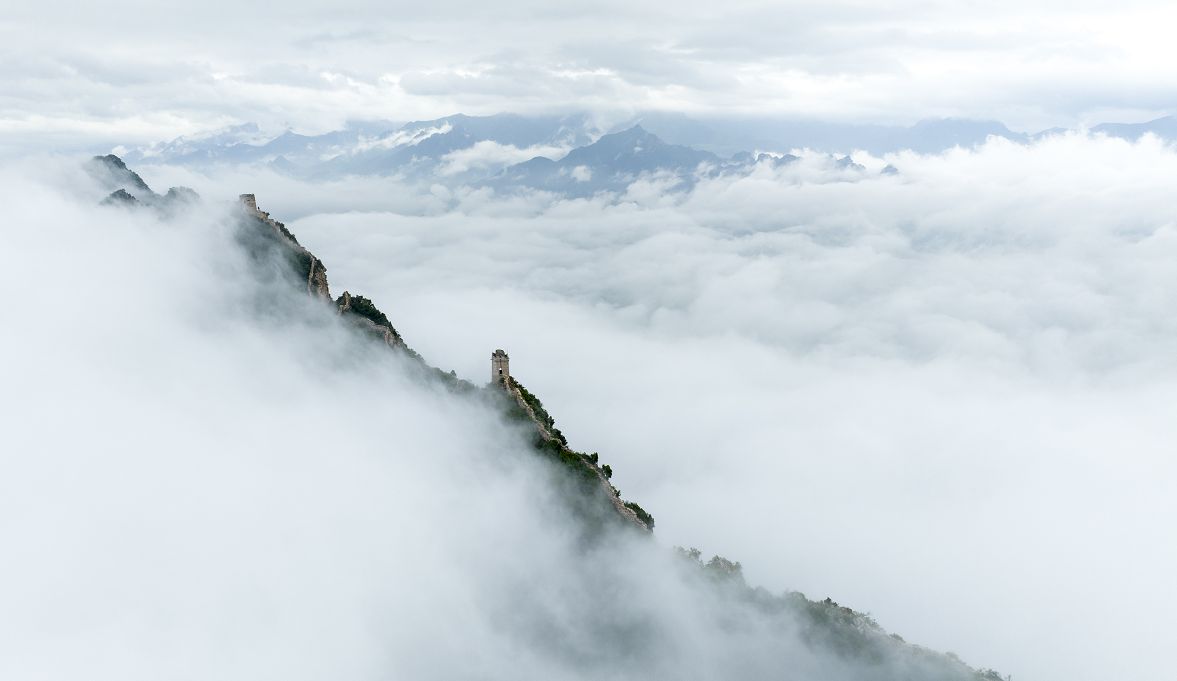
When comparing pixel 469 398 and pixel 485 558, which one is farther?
pixel 469 398

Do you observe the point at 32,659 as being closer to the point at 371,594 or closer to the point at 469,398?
the point at 371,594

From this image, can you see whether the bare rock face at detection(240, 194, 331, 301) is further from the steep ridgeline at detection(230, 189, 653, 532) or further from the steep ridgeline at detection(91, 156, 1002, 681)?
the steep ridgeline at detection(91, 156, 1002, 681)

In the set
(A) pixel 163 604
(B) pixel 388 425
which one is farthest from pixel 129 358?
(A) pixel 163 604

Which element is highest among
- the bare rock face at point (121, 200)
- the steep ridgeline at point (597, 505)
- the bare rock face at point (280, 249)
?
the bare rock face at point (121, 200)

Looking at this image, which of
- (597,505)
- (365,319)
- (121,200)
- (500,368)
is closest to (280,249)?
(365,319)

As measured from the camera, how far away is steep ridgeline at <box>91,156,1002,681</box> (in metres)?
88.0

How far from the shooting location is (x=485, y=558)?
9594cm

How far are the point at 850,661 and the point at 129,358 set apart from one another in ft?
346

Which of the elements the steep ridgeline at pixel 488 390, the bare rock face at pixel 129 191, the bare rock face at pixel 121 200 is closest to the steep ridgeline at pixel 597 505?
the steep ridgeline at pixel 488 390

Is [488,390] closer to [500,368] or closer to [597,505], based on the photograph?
[500,368]

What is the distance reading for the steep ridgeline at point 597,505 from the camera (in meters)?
88.0

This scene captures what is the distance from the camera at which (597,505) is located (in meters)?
96.2

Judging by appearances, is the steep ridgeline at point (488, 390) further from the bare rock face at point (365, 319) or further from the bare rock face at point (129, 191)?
the bare rock face at point (129, 191)

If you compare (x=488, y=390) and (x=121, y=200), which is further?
(x=121, y=200)
